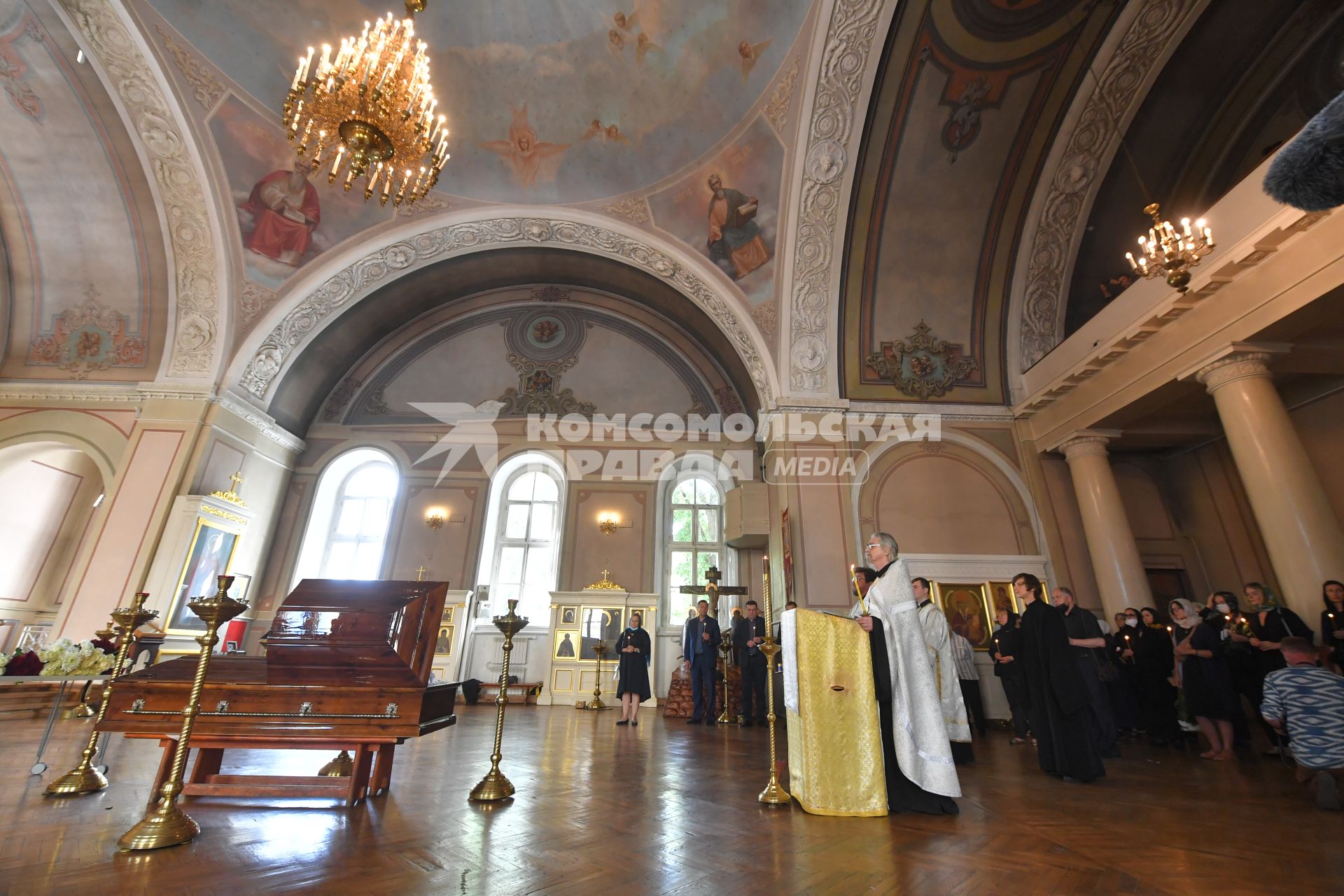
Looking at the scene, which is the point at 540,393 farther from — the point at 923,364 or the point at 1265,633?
the point at 1265,633

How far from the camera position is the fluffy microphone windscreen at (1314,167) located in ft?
4.18

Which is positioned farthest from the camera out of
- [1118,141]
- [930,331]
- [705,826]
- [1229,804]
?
[930,331]

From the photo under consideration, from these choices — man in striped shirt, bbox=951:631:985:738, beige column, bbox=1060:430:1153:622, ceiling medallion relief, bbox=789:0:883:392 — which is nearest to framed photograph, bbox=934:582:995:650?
man in striped shirt, bbox=951:631:985:738

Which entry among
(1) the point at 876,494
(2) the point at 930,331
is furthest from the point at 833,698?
(2) the point at 930,331

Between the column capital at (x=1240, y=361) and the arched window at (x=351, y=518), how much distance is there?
1253 centimetres

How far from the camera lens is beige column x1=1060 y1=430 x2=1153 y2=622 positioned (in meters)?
7.45

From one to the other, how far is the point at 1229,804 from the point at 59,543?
17428 millimetres

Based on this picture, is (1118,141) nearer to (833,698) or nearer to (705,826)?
(833,698)

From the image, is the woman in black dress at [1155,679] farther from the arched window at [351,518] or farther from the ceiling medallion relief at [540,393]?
the arched window at [351,518]

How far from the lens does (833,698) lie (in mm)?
3299

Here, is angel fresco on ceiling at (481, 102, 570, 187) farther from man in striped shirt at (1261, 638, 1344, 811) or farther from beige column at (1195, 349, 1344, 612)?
man in striped shirt at (1261, 638, 1344, 811)

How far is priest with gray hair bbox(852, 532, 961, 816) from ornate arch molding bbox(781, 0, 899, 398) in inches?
237

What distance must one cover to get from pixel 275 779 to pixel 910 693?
354 cm

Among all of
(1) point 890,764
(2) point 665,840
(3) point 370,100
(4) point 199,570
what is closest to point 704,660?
(1) point 890,764
